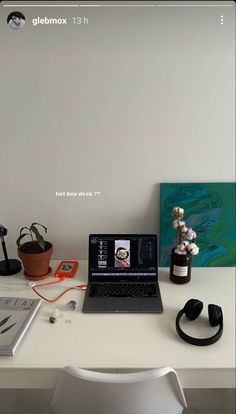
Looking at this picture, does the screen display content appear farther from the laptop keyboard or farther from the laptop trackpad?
the laptop trackpad

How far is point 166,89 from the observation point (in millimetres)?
1344

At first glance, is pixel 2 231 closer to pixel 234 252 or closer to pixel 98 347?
pixel 98 347

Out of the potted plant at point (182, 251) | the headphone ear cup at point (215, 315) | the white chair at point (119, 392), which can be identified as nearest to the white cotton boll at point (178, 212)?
the potted plant at point (182, 251)

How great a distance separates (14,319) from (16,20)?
1152 mm

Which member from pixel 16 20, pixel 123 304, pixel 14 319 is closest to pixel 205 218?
pixel 123 304

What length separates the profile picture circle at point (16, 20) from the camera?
4.14 ft

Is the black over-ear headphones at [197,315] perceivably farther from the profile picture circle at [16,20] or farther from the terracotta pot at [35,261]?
the profile picture circle at [16,20]

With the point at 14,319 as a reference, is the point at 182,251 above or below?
above

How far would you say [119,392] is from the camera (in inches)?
34.0

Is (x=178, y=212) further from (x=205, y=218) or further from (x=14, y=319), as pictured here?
(x=14, y=319)

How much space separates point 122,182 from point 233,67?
672 millimetres

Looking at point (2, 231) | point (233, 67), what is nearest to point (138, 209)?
point (2, 231)

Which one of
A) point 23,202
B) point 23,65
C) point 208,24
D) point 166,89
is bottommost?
point 23,202

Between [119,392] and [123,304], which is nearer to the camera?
[119,392]
